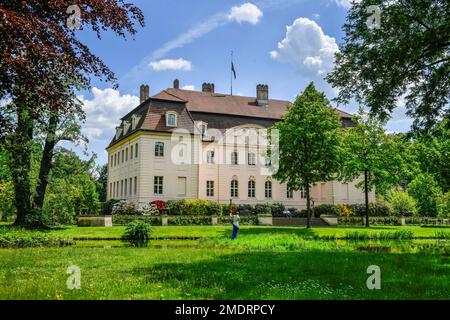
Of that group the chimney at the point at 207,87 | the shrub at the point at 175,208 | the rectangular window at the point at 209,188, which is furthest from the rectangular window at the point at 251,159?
the shrub at the point at 175,208

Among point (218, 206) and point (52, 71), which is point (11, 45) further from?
point (218, 206)

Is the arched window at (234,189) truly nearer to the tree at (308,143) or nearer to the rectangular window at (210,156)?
the rectangular window at (210,156)

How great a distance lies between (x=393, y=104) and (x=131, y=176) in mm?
33131

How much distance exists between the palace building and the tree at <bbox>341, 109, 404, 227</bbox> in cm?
729

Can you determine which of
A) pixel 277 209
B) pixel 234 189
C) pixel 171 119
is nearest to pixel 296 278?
pixel 171 119

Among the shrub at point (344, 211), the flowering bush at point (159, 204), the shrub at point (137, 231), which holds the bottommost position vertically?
the shrub at point (137, 231)

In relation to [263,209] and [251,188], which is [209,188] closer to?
[251,188]

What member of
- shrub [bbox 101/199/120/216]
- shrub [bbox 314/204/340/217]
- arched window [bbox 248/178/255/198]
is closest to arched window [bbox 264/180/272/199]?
arched window [bbox 248/178/255/198]

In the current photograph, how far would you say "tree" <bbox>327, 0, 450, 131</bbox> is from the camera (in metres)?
12.8

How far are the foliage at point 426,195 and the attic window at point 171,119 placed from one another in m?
27.6

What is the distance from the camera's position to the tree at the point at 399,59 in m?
12.8

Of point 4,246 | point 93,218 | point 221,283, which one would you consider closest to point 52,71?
point 221,283

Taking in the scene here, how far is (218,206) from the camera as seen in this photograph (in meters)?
39.5

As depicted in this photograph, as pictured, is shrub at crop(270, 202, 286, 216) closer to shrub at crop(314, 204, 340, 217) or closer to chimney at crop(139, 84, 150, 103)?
shrub at crop(314, 204, 340, 217)
